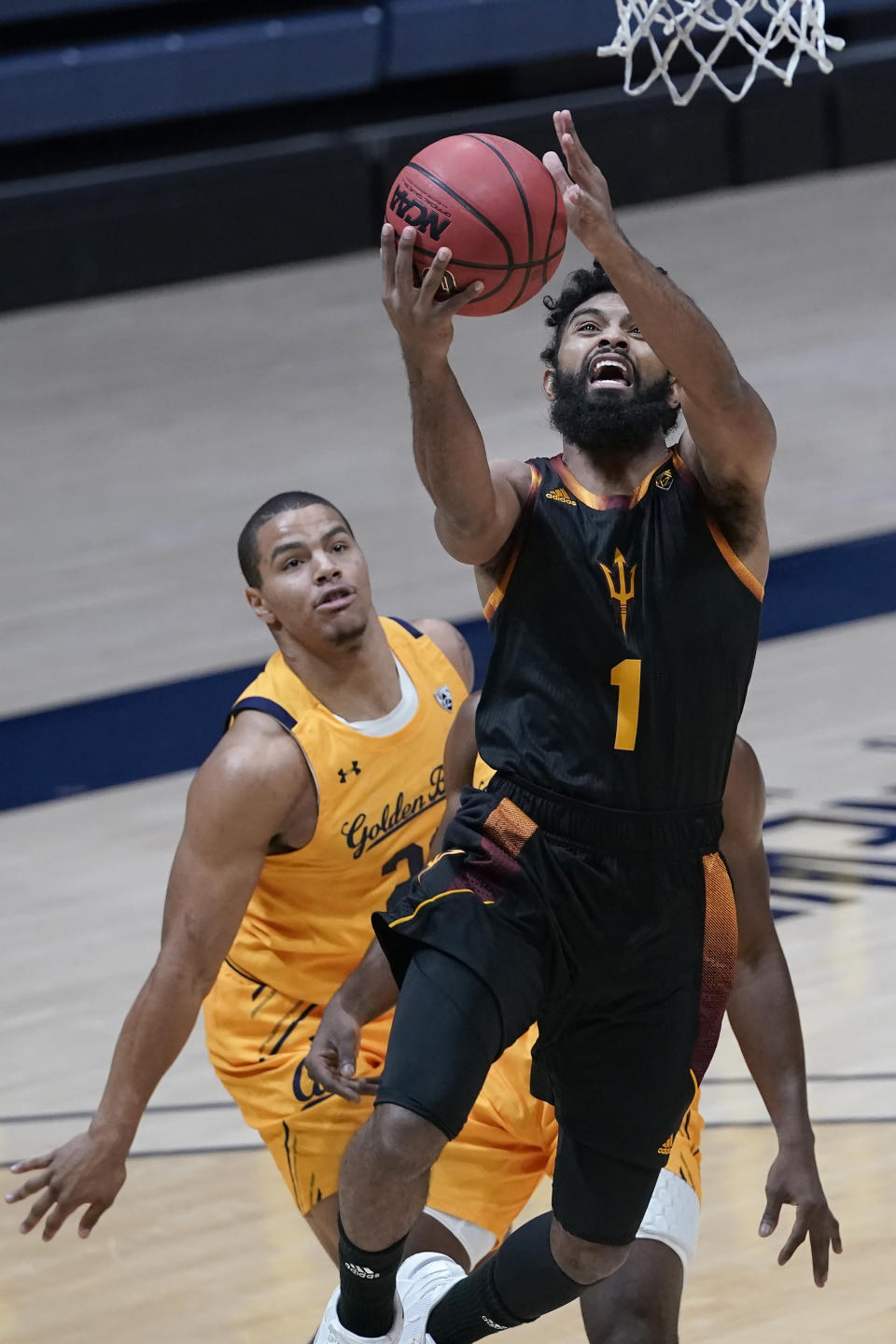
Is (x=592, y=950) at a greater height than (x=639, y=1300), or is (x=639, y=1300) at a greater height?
(x=592, y=950)

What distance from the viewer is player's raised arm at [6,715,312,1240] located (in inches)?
145

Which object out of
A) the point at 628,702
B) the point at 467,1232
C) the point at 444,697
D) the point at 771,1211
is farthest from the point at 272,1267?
the point at 628,702

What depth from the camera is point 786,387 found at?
37.2ft

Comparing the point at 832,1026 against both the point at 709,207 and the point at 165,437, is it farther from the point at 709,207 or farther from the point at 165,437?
the point at 709,207

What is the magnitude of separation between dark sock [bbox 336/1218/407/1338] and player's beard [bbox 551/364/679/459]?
1.26 m

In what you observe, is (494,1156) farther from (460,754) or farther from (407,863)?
(460,754)

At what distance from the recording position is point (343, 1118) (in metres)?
4.05

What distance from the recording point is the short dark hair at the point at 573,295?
Answer: 11.7 ft

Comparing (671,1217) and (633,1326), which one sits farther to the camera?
(671,1217)

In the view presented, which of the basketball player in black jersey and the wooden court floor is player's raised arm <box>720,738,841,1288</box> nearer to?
the basketball player in black jersey

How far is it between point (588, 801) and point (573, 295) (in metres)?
0.88

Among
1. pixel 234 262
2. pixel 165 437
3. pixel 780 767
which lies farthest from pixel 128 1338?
pixel 234 262

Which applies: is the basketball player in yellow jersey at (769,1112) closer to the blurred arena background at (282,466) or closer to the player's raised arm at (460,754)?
the player's raised arm at (460,754)

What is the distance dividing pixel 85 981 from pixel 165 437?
18.9ft
